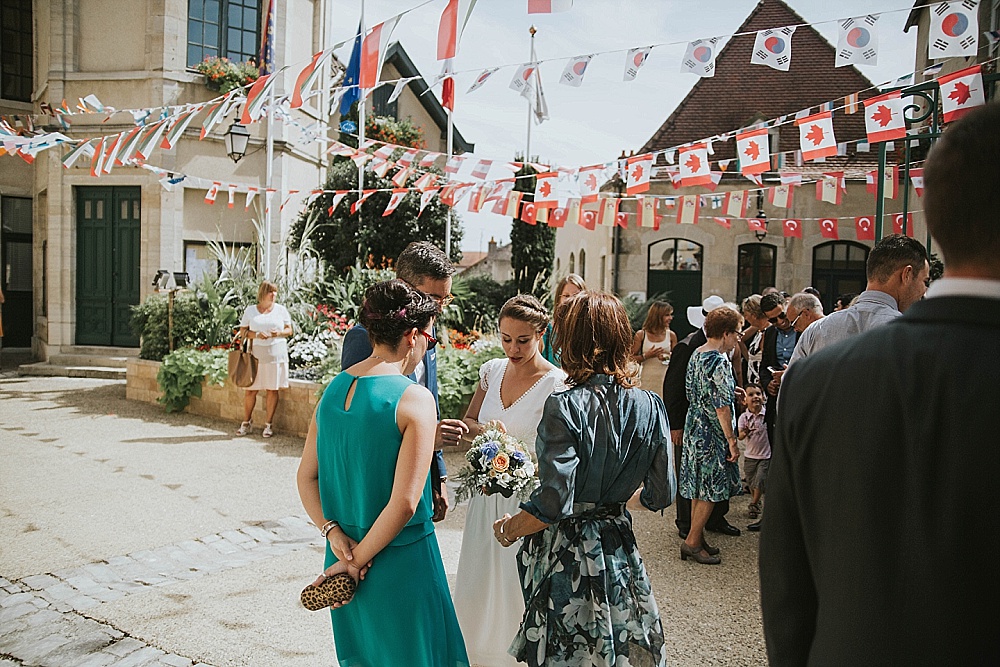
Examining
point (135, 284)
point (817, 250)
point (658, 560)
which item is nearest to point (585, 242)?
point (817, 250)

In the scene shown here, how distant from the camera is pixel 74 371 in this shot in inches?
538

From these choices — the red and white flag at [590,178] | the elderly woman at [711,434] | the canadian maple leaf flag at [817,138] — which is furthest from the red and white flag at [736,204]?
the elderly woman at [711,434]

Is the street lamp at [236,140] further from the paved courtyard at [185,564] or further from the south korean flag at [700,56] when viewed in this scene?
A: the south korean flag at [700,56]

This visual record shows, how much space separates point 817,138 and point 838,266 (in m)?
12.6

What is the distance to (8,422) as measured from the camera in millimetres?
9172

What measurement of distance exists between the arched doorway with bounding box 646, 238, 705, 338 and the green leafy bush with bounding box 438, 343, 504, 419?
11.3m

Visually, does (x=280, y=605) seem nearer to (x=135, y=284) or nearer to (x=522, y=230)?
(x=135, y=284)

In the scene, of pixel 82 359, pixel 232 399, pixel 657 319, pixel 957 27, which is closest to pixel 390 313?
pixel 657 319

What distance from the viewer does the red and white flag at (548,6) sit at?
196 inches

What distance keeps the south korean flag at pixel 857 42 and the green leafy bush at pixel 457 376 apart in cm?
441

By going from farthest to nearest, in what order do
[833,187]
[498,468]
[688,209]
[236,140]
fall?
[688,209], [236,140], [833,187], [498,468]

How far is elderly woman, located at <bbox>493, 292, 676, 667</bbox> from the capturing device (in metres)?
2.46

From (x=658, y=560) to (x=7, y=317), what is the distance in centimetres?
1707

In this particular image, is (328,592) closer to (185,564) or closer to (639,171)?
(185,564)
